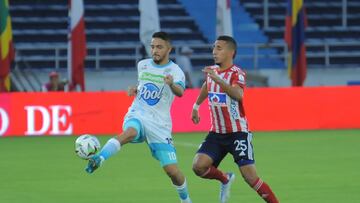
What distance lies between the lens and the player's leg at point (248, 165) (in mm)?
12031

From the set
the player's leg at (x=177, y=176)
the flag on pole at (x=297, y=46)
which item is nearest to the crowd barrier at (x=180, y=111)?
the flag on pole at (x=297, y=46)

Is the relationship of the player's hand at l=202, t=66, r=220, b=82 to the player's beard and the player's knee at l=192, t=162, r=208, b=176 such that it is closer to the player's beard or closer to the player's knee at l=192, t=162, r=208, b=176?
the player's beard

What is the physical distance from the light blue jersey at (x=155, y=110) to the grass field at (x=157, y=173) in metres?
1.44

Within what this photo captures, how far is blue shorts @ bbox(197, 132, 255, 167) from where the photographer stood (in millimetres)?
12125

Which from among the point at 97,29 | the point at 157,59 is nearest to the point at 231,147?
the point at 157,59

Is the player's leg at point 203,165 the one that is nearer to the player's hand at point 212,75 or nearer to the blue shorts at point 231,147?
the blue shorts at point 231,147

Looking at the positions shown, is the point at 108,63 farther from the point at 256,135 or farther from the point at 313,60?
the point at 256,135

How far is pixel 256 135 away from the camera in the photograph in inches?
999

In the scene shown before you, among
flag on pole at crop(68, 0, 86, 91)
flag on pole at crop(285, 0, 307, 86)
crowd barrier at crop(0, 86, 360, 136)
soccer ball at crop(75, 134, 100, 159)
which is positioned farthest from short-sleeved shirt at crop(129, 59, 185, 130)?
flag on pole at crop(285, 0, 307, 86)

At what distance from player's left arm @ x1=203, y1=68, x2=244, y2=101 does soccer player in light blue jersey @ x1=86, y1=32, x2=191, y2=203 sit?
1.47ft

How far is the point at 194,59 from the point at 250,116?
9.76 metres

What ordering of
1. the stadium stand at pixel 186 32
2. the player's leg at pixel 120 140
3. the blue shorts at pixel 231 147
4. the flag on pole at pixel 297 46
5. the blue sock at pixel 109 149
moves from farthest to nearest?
the stadium stand at pixel 186 32
the flag on pole at pixel 297 46
the blue shorts at pixel 231 147
the blue sock at pixel 109 149
the player's leg at pixel 120 140

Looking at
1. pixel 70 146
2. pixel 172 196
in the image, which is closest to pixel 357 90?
pixel 70 146

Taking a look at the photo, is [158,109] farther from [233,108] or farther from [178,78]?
[233,108]
